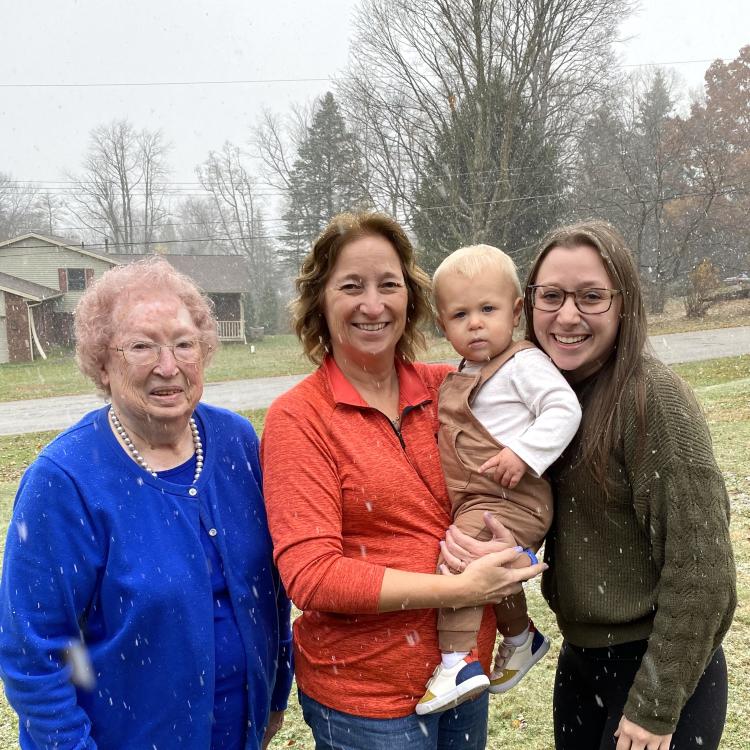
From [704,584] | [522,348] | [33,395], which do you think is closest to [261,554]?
[522,348]

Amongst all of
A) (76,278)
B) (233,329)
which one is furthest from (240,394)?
(76,278)

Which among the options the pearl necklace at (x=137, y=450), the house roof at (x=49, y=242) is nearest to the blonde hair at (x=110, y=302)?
the pearl necklace at (x=137, y=450)

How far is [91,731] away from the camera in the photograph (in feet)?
6.40

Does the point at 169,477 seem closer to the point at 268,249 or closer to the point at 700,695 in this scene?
the point at 700,695

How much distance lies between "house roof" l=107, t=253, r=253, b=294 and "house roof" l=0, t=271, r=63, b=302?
3574 mm

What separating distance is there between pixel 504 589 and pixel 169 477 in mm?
1006

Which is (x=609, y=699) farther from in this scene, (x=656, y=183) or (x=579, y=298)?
(x=656, y=183)

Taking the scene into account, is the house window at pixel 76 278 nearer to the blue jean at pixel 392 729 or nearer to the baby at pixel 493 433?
the baby at pixel 493 433

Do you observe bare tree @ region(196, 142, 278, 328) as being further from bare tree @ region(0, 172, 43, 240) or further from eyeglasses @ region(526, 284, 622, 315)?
eyeglasses @ region(526, 284, 622, 315)

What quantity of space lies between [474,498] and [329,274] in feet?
2.62

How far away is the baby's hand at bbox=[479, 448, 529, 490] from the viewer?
2045 mm

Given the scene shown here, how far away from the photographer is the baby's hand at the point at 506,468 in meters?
2.04

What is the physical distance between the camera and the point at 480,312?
2.36 metres

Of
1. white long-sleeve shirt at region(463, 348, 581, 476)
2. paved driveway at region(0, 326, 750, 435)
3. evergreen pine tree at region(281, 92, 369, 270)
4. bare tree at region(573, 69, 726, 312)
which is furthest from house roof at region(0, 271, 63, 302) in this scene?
white long-sleeve shirt at region(463, 348, 581, 476)
